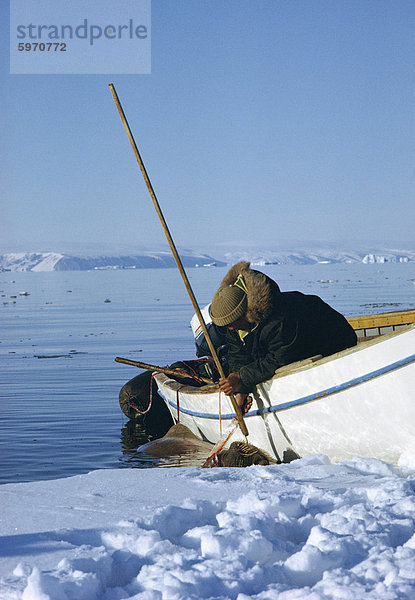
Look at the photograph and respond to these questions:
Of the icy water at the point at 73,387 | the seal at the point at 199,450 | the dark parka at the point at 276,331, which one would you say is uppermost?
the dark parka at the point at 276,331

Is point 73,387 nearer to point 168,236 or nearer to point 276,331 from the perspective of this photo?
point 168,236

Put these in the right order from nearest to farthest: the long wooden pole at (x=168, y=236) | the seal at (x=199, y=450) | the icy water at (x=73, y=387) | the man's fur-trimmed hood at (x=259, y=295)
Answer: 1. the man's fur-trimmed hood at (x=259, y=295)
2. the seal at (x=199, y=450)
3. the long wooden pole at (x=168, y=236)
4. the icy water at (x=73, y=387)

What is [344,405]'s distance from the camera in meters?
6.67

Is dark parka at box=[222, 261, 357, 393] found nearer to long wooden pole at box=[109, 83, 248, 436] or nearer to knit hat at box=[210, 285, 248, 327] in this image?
knit hat at box=[210, 285, 248, 327]

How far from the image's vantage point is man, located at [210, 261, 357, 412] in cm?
673

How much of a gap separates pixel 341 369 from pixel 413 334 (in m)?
0.73

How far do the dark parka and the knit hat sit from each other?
0.24ft

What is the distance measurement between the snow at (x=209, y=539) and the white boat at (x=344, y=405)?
876 mm

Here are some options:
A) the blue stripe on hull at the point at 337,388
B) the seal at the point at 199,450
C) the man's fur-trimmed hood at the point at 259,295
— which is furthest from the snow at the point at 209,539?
the seal at the point at 199,450

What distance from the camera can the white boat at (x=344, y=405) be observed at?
632 centimetres

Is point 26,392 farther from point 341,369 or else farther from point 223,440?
point 341,369

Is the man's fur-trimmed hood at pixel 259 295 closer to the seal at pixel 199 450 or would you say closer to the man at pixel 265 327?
the man at pixel 265 327

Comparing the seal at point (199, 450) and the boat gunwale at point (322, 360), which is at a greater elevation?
the boat gunwale at point (322, 360)

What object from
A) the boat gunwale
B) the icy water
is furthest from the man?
the icy water
